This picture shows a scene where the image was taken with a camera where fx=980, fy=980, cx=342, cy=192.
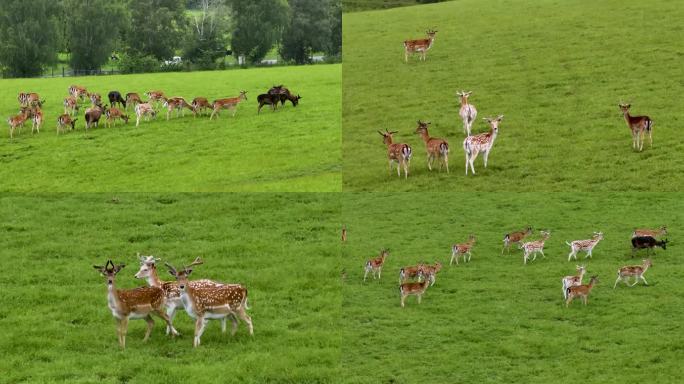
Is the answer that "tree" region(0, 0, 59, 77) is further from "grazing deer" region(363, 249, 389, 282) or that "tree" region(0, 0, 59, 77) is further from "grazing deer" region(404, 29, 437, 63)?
"grazing deer" region(363, 249, 389, 282)

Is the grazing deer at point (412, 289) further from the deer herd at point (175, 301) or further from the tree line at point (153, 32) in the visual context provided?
the tree line at point (153, 32)

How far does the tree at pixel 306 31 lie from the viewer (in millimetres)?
75938

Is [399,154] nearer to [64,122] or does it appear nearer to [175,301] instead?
[175,301]

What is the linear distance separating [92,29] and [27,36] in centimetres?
466

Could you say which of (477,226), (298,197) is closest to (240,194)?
(298,197)

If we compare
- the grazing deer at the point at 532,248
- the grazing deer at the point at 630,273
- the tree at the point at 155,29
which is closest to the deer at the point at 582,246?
the grazing deer at the point at 532,248

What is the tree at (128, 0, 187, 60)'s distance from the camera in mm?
72938

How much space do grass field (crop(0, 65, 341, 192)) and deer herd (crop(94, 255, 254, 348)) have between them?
14475 millimetres

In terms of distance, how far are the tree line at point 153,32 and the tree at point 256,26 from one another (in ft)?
0.25

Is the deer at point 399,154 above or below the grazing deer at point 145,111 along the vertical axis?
below

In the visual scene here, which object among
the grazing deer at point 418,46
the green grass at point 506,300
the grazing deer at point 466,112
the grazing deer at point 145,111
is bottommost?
the green grass at point 506,300

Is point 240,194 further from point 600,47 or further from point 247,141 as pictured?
point 600,47

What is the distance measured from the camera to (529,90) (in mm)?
41438

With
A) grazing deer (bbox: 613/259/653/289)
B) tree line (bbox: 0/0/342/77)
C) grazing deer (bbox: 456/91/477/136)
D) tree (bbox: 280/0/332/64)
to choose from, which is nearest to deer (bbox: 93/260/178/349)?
grazing deer (bbox: 613/259/653/289)
